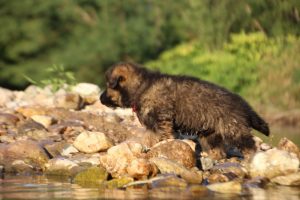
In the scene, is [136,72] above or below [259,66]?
below

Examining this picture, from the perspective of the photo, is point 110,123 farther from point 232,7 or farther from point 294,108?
point 232,7

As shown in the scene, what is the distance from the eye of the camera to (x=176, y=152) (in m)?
10.9

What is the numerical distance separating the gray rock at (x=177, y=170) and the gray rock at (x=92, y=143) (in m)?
1.55

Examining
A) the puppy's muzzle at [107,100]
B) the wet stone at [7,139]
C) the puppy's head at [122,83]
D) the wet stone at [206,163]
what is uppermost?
the puppy's head at [122,83]

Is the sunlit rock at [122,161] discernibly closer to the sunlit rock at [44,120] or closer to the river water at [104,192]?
the river water at [104,192]

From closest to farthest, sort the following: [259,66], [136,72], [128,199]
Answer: [128,199] < [136,72] < [259,66]

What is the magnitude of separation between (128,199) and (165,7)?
20.8m

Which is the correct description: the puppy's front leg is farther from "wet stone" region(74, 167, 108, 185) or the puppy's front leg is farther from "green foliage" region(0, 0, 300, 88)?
"green foliage" region(0, 0, 300, 88)

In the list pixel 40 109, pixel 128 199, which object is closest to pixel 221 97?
pixel 128 199

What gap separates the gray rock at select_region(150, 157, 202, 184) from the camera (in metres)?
10.1

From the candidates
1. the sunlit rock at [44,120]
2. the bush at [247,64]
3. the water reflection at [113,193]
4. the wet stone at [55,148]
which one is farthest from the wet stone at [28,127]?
the bush at [247,64]

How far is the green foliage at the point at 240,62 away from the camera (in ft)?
70.9

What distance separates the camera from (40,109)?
15.3 meters

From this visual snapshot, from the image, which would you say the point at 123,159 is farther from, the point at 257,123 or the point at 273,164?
the point at 257,123
